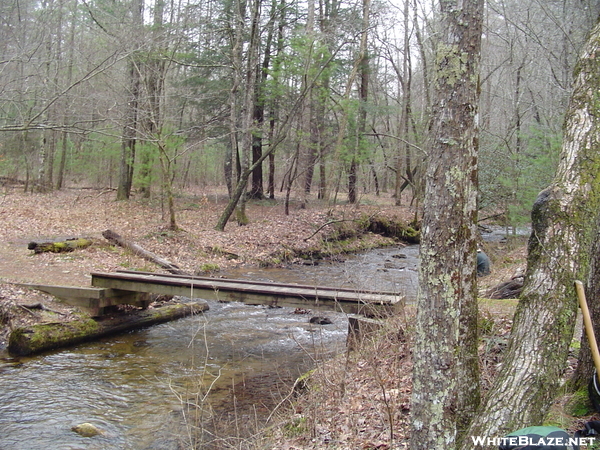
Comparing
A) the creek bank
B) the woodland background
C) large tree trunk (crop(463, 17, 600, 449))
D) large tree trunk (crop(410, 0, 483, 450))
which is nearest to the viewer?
large tree trunk (crop(463, 17, 600, 449))

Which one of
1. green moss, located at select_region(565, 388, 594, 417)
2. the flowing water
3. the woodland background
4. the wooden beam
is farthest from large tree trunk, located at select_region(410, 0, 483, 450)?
the woodland background

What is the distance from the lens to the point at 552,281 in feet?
10.4

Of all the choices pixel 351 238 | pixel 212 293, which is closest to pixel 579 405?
pixel 212 293

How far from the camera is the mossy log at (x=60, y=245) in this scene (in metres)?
12.4

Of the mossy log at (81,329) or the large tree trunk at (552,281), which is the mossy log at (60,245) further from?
the large tree trunk at (552,281)

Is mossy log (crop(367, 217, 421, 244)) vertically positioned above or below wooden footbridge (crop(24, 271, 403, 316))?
above

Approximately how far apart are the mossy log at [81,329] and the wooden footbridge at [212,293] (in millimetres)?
330

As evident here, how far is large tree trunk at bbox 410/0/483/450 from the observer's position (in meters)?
3.46

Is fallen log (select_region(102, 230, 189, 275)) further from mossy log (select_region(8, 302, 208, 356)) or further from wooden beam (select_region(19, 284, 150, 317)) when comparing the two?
wooden beam (select_region(19, 284, 150, 317))

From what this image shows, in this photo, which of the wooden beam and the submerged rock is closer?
the submerged rock

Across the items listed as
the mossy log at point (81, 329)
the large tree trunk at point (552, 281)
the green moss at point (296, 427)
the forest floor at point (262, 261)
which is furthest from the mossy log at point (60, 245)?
the large tree trunk at point (552, 281)

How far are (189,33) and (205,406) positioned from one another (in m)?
17.0

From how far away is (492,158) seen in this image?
60.3ft

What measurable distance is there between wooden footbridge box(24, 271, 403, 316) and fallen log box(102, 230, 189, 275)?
7.68ft
